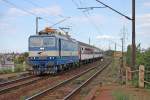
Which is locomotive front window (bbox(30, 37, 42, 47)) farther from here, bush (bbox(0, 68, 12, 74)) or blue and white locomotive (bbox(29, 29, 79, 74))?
bush (bbox(0, 68, 12, 74))

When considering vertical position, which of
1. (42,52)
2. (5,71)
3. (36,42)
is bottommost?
(5,71)

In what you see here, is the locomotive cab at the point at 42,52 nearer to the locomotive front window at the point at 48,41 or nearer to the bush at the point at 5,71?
the locomotive front window at the point at 48,41

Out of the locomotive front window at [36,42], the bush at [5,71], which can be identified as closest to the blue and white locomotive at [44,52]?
the locomotive front window at [36,42]

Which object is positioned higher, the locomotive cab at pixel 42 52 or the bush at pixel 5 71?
the locomotive cab at pixel 42 52

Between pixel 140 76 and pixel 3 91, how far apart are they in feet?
23.2

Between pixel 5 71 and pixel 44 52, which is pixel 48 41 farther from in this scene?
pixel 5 71

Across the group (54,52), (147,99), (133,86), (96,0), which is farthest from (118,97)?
(54,52)

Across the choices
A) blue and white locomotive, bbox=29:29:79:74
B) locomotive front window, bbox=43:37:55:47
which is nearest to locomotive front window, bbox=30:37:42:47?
blue and white locomotive, bbox=29:29:79:74

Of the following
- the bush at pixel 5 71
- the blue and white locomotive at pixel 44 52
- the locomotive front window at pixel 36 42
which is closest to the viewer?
the blue and white locomotive at pixel 44 52

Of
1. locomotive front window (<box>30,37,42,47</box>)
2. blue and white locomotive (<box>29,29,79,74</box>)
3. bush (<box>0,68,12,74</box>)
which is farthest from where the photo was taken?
bush (<box>0,68,12,74</box>)

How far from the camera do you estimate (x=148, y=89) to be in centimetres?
2141

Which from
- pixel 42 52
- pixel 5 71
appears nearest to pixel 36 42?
pixel 42 52

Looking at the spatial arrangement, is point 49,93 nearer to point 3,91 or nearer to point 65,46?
point 3,91

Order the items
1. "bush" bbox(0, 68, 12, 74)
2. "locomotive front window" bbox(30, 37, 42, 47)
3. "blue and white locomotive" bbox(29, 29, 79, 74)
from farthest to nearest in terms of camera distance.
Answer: "bush" bbox(0, 68, 12, 74) → "locomotive front window" bbox(30, 37, 42, 47) → "blue and white locomotive" bbox(29, 29, 79, 74)
